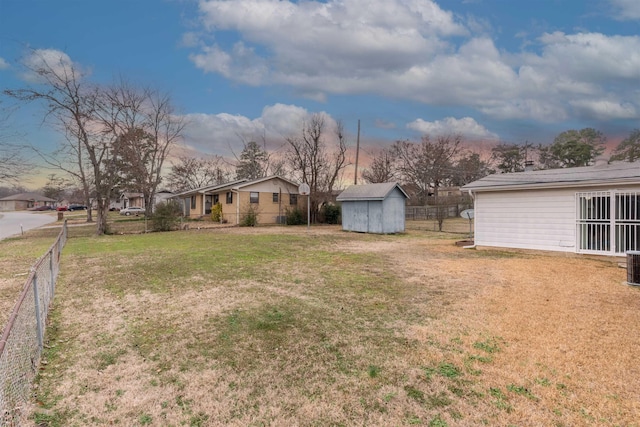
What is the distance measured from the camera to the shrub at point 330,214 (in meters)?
24.2

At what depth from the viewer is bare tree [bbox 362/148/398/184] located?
36.1 meters

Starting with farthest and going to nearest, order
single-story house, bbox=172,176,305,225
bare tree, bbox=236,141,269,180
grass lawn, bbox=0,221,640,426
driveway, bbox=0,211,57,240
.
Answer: bare tree, bbox=236,141,269,180 → single-story house, bbox=172,176,305,225 → driveway, bbox=0,211,57,240 → grass lawn, bbox=0,221,640,426

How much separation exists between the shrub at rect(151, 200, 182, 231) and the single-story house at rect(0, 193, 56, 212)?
250 feet

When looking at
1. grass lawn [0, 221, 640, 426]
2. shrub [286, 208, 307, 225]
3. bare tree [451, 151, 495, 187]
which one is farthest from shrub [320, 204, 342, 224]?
bare tree [451, 151, 495, 187]

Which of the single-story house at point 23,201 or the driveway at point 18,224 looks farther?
the single-story house at point 23,201

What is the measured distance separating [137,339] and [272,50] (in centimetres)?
1734

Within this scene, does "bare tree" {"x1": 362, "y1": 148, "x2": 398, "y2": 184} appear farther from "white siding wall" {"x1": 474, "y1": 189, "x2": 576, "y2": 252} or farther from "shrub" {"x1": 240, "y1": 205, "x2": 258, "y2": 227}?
"white siding wall" {"x1": 474, "y1": 189, "x2": 576, "y2": 252}

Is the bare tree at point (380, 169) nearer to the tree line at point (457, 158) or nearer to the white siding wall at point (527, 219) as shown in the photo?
the tree line at point (457, 158)

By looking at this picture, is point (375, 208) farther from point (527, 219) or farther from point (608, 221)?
point (608, 221)

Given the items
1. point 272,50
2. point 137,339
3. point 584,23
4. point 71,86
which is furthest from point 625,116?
Result: point 71,86

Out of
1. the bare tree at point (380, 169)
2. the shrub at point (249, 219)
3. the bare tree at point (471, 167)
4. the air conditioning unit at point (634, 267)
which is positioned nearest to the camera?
the air conditioning unit at point (634, 267)

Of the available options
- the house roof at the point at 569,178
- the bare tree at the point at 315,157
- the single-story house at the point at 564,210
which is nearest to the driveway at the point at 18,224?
the bare tree at the point at 315,157

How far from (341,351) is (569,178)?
Result: 32.6ft

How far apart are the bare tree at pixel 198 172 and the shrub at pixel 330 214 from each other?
77.5 ft
